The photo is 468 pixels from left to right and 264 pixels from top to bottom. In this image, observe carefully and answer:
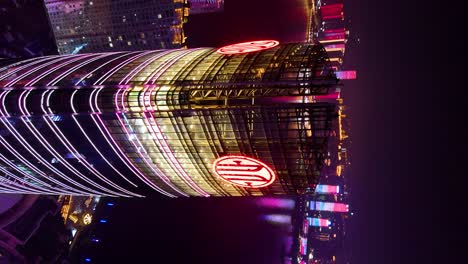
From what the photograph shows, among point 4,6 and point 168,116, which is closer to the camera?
point 168,116

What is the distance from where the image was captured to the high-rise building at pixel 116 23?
35.5 meters

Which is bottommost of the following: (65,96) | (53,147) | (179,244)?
(179,244)

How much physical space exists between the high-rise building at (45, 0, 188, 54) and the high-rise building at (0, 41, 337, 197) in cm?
1848

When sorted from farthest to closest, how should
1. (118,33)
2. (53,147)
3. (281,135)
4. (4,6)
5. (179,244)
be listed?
1. (118,33)
2. (179,244)
3. (4,6)
4. (53,147)
5. (281,135)

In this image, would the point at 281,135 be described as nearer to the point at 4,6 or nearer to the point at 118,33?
the point at 4,6

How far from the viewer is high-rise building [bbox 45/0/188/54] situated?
1399 inches

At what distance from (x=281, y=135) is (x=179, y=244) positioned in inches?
789

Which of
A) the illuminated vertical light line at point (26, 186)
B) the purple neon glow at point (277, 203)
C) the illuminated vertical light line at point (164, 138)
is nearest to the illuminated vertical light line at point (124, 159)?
the illuminated vertical light line at point (164, 138)

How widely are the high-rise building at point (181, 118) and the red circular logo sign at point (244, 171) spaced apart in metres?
0.05

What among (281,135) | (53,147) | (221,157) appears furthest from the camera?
(53,147)

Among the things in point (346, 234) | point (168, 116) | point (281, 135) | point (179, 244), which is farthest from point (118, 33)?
point (346, 234)

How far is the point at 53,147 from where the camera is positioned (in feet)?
56.7

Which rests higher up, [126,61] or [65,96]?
[126,61]

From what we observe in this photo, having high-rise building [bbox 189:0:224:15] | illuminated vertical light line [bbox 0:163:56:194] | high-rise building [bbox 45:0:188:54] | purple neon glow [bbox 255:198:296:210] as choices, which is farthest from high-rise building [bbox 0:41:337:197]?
high-rise building [bbox 45:0:188:54]
